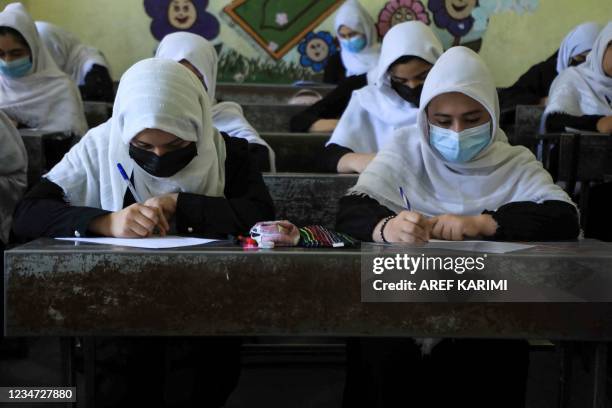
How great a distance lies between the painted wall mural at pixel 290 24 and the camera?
24.4 ft

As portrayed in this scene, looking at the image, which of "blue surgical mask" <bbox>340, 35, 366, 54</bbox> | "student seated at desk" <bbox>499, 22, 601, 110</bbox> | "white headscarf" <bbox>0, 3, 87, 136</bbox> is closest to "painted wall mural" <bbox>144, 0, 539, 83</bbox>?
"blue surgical mask" <bbox>340, 35, 366, 54</bbox>

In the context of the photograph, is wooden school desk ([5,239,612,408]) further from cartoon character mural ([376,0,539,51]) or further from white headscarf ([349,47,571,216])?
cartoon character mural ([376,0,539,51])

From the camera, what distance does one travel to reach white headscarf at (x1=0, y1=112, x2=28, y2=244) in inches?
111

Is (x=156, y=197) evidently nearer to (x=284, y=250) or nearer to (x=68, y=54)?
(x=284, y=250)

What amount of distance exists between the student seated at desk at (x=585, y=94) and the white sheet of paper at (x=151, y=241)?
2.63 m

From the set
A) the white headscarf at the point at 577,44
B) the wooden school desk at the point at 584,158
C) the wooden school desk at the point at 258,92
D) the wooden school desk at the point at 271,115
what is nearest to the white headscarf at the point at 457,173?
the wooden school desk at the point at 584,158

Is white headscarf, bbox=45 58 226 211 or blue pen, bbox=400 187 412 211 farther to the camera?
blue pen, bbox=400 187 412 211

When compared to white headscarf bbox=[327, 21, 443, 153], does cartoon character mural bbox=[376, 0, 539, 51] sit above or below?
above

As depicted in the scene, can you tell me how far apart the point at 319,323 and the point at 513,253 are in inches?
15.7

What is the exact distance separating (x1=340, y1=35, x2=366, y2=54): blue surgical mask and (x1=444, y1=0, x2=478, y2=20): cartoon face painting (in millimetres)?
1166

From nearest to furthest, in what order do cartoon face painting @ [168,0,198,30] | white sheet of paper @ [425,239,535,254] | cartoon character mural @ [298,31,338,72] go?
1. white sheet of paper @ [425,239,535,254]
2. cartoon face painting @ [168,0,198,30]
3. cartoon character mural @ [298,31,338,72]

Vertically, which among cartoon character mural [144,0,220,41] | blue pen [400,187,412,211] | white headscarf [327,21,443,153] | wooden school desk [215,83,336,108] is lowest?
blue pen [400,187,412,211]

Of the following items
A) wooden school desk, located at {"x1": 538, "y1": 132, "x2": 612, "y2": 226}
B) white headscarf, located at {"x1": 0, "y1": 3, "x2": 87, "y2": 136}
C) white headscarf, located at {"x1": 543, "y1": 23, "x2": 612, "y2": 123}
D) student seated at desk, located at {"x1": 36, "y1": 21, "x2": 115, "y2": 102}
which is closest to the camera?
wooden school desk, located at {"x1": 538, "y1": 132, "x2": 612, "y2": 226}

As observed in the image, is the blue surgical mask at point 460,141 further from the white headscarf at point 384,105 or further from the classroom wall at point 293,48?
the classroom wall at point 293,48
